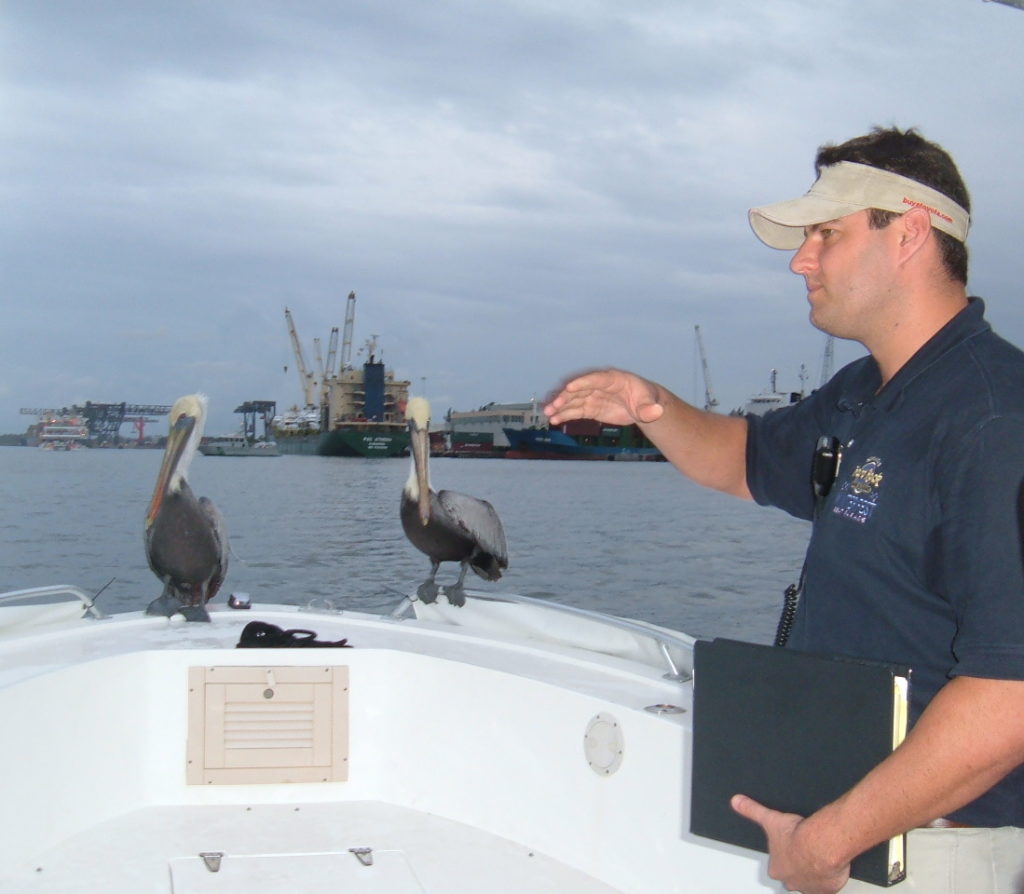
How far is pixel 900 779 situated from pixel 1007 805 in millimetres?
220

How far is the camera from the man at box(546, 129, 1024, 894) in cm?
97

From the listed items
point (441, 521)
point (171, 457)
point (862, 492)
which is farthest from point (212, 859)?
point (441, 521)

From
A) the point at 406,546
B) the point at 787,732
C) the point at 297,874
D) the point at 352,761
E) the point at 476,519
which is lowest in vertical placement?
the point at 406,546

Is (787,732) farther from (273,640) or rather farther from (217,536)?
(217,536)

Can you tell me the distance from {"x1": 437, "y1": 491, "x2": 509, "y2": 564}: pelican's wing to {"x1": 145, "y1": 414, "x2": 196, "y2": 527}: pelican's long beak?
51.6 inches

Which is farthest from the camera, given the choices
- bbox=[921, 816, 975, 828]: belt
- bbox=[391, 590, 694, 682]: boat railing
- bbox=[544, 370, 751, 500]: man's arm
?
bbox=[391, 590, 694, 682]: boat railing

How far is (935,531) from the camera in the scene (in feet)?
3.45

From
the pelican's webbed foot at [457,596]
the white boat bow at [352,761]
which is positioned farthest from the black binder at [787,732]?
the pelican's webbed foot at [457,596]

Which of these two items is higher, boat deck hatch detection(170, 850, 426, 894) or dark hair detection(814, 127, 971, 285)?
dark hair detection(814, 127, 971, 285)

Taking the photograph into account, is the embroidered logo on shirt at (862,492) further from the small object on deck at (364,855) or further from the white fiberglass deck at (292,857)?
the small object on deck at (364,855)

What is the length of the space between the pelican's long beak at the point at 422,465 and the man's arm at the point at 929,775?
403 centimetres

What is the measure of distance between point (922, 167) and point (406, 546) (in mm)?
13489

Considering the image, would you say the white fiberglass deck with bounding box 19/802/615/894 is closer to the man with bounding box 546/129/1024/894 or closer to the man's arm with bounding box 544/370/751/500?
the man's arm with bounding box 544/370/751/500

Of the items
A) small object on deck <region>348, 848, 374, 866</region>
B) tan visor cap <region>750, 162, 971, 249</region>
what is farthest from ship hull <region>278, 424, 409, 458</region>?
tan visor cap <region>750, 162, 971, 249</region>
